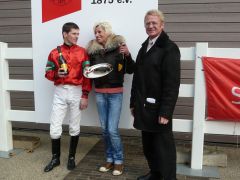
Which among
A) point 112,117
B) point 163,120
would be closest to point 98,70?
point 112,117

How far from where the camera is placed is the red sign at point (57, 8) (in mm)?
4273

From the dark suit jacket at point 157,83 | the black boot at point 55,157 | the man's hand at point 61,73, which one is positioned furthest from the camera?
the black boot at point 55,157

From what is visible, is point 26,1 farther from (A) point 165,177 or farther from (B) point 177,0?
(A) point 165,177

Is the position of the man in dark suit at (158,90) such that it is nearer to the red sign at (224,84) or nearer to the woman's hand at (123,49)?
the woman's hand at (123,49)

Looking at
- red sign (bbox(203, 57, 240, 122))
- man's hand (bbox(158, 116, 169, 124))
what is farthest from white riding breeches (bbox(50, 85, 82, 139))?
red sign (bbox(203, 57, 240, 122))

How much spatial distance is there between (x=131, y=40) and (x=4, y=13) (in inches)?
116

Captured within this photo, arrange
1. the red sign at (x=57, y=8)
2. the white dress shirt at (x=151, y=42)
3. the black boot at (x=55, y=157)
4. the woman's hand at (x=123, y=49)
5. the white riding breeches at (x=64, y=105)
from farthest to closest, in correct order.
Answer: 1. the red sign at (x=57, y=8)
2. the black boot at (x=55, y=157)
3. the white riding breeches at (x=64, y=105)
4. the woman's hand at (x=123, y=49)
5. the white dress shirt at (x=151, y=42)

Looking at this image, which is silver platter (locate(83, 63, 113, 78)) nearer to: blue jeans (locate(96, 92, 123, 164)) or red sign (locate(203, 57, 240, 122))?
blue jeans (locate(96, 92, 123, 164))

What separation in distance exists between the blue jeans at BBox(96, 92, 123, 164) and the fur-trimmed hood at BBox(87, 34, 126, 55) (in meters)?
0.54

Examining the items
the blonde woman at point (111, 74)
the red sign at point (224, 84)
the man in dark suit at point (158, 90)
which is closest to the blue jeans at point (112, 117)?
the blonde woman at point (111, 74)

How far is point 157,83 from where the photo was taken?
3213mm

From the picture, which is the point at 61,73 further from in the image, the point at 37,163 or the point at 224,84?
the point at 224,84

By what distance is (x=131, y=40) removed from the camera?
412 cm

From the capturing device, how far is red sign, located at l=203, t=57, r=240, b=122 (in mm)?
3758
